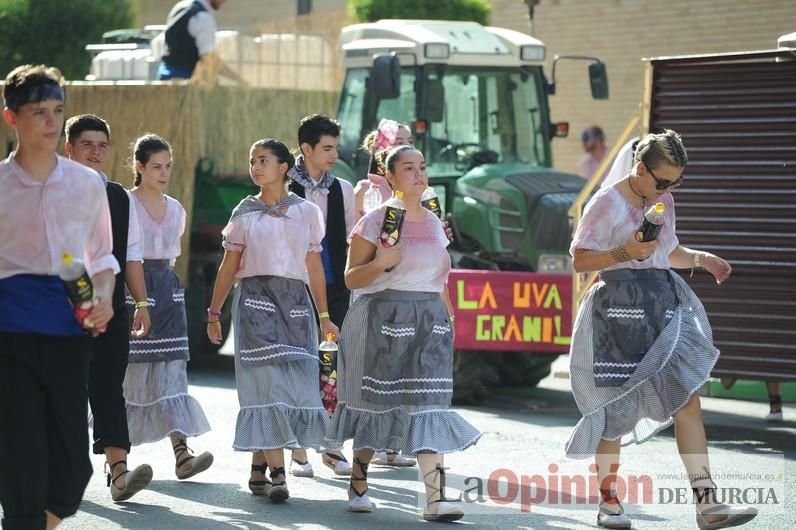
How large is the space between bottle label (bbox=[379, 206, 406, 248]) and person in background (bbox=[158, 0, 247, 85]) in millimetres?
7953

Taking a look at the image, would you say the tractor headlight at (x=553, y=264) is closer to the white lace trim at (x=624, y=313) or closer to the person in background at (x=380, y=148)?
the person in background at (x=380, y=148)

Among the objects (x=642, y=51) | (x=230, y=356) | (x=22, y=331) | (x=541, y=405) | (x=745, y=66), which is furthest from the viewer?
(x=642, y=51)

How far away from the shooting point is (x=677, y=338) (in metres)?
7.53

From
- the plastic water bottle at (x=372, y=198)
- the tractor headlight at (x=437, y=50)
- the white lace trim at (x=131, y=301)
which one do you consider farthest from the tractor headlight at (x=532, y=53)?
the white lace trim at (x=131, y=301)

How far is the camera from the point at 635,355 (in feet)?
25.0

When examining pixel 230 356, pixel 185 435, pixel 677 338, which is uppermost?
pixel 677 338

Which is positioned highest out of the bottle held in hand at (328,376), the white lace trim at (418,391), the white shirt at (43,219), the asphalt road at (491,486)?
the white shirt at (43,219)

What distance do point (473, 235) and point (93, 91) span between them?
4.14 meters

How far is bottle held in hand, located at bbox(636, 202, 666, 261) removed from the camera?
7164mm

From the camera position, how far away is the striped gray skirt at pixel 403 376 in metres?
7.75

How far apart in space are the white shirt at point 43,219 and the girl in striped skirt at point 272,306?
2.54m

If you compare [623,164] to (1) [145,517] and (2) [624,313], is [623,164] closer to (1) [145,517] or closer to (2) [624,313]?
(2) [624,313]

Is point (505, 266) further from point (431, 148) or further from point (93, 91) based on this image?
point (93, 91)

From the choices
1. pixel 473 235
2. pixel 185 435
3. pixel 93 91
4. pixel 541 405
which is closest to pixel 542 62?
pixel 473 235
